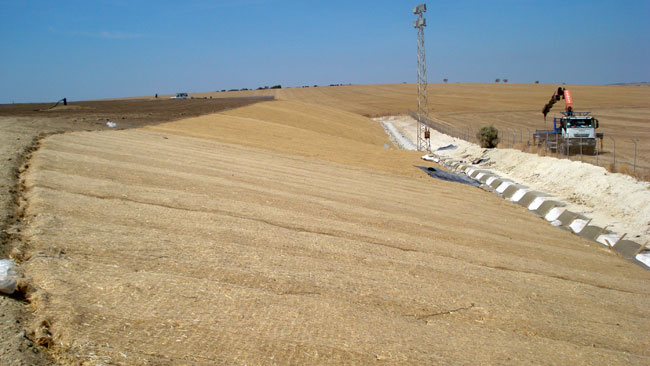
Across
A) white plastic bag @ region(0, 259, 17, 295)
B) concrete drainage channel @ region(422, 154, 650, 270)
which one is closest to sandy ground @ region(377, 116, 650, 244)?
concrete drainage channel @ region(422, 154, 650, 270)

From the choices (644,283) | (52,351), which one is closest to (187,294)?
(52,351)

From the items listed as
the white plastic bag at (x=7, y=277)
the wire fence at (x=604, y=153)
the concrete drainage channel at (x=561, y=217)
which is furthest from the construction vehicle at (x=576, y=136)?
the white plastic bag at (x=7, y=277)

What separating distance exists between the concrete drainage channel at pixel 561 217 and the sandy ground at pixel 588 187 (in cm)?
62

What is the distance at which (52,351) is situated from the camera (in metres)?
3.69

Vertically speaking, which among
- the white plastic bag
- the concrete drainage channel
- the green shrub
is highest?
the white plastic bag

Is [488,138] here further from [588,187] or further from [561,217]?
[561,217]

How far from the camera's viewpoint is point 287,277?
5.97 m

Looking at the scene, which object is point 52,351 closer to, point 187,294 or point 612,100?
point 187,294

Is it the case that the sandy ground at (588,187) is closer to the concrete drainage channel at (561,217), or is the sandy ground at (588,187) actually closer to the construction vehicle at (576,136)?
the concrete drainage channel at (561,217)

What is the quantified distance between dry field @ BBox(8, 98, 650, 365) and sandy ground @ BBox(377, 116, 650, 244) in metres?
2.86

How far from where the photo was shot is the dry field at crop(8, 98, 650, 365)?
4.37m

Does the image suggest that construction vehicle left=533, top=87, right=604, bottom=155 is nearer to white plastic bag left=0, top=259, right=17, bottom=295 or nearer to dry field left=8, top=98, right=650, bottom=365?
dry field left=8, top=98, right=650, bottom=365

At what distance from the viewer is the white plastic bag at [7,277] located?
4402 millimetres

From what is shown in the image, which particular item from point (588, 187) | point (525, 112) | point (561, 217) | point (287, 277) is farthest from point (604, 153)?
point (525, 112)
